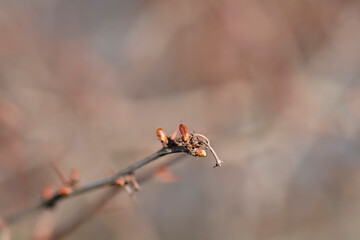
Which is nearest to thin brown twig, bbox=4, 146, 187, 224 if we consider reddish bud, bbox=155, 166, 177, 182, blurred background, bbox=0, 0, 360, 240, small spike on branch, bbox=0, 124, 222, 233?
small spike on branch, bbox=0, 124, 222, 233

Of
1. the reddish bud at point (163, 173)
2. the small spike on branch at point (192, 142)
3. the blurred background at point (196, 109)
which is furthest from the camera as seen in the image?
the blurred background at point (196, 109)

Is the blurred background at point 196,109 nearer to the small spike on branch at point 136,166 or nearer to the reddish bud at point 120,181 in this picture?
the small spike on branch at point 136,166

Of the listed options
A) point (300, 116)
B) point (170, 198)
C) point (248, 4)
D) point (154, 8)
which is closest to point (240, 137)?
point (300, 116)

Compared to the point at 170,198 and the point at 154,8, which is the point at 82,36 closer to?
the point at 154,8

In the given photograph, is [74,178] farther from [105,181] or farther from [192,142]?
[192,142]

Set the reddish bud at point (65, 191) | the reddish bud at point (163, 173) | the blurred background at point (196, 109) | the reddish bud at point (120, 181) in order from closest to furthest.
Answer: the reddish bud at point (120, 181) < the reddish bud at point (65, 191) < the reddish bud at point (163, 173) < the blurred background at point (196, 109)

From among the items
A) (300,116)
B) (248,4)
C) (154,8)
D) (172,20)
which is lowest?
(300,116)

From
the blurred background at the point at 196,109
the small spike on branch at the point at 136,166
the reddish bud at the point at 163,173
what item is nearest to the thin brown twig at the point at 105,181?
the small spike on branch at the point at 136,166

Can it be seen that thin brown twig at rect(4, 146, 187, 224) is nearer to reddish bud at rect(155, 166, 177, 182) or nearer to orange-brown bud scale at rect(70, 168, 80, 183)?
orange-brown bud scale at rect(70, 168, 80, 183)
